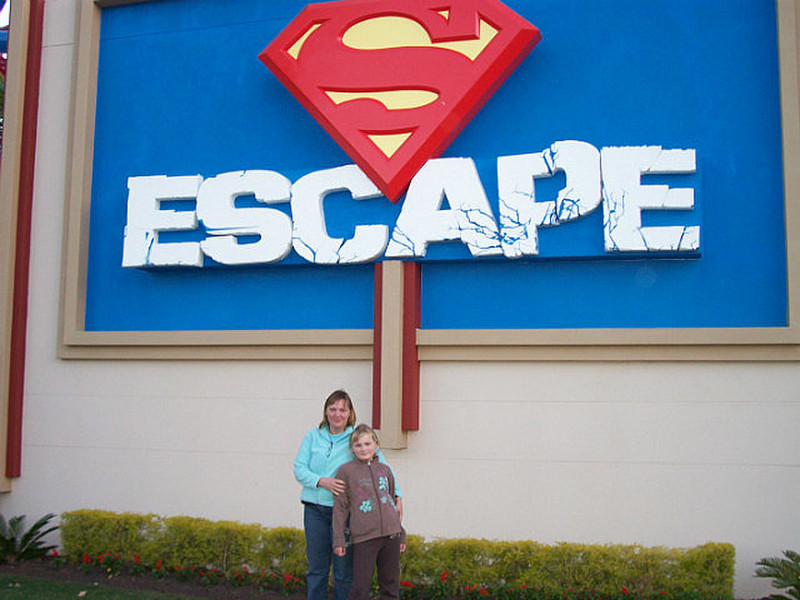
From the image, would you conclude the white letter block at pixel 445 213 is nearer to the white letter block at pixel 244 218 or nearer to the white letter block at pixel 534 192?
the white letter block at pixel 534 192

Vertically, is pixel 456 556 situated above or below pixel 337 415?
below

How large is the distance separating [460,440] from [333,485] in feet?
8.85

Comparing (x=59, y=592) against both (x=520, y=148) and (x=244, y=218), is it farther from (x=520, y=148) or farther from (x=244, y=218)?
(x=520, y=148)

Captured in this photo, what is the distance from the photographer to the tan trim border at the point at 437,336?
25.3 ft

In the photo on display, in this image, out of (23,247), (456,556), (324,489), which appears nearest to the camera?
(324,489)

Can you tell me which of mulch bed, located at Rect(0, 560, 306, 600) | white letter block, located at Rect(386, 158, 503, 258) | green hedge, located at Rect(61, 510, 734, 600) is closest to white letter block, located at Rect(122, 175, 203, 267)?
white letter block, located at Rect(386, 158, 503, 258)

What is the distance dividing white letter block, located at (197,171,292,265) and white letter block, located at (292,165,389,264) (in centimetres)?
16

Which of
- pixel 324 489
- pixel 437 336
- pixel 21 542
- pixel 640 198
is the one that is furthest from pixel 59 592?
pixel 640 198

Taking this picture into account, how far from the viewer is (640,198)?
7.94 m

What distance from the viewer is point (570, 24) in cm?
859

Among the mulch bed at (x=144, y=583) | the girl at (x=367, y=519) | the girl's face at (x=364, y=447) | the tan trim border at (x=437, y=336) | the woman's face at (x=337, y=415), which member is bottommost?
the mulch bed at (x=144, y=583)

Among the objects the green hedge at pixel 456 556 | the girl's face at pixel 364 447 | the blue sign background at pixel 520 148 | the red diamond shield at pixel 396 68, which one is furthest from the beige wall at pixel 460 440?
the girl's face at pixel 364 447

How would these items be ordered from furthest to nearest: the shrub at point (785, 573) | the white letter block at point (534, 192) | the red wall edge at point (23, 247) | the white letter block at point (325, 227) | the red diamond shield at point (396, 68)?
1. the red wall edge at point (23, 247)
2. the white letter block at point (325, 227)
3. the red diamond shield at point (396, 68)
4. the white letter block at point (534, 192)
5. the shrub at point (785, 573)

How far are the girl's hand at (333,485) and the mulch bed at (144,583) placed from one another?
8.65 ft
